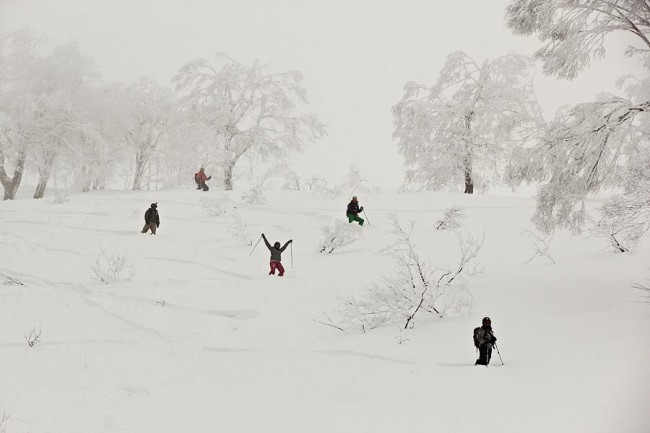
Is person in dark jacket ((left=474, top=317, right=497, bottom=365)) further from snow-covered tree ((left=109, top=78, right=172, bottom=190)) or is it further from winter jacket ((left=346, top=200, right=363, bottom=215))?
snow-covered tree ((left=109, top=78, right=172, bottom=190))

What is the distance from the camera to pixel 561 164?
7941 millimetres

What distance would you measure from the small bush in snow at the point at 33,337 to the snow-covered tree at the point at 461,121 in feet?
60.5

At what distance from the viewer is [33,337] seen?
7.23 metres

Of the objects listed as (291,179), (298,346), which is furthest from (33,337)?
(291,179)

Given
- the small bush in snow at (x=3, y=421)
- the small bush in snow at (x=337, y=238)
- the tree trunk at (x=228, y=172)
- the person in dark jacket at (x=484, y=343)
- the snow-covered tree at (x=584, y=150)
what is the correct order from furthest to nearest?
the tree trunk at (x=228, y=172) → the small bush in snow at (x=337, y=238) → the snow-covered tree at (x=584, y=150) → the person in dark jacket at (x=484, y=343) → the small bush in snow at (x=3, y=421)

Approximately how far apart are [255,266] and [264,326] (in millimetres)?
3860

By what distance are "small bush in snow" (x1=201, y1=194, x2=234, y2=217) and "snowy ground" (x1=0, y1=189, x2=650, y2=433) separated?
3.31 metres

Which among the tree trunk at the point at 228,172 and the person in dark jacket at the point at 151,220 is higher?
the tree trunk at the point at 228,172

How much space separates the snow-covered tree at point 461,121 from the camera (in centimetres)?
2166

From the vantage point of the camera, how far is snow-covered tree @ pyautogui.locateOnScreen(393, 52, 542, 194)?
2166 cm

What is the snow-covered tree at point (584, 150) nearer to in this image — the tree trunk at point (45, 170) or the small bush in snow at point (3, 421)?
the small bush in snow at point (3, 421)

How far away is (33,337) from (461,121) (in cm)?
2054

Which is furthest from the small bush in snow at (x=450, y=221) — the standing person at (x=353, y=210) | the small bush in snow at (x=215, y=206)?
the small bush in snow at (x=215, y=206)

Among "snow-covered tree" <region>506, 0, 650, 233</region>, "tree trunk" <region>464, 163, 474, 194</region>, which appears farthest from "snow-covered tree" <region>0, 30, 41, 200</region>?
"snow-covered tree" <region>506, 0, 650, 233</region>
